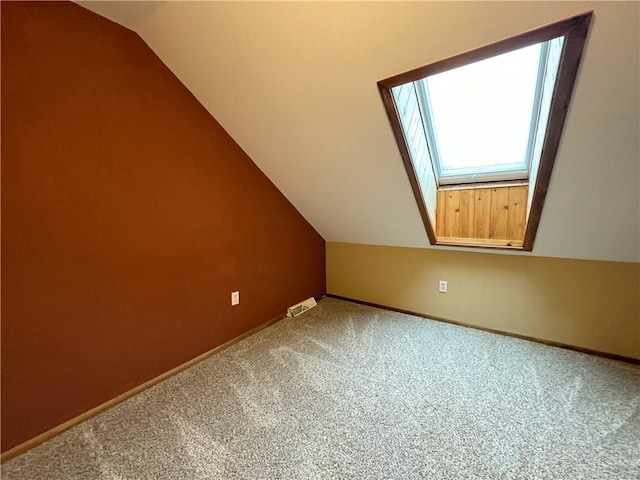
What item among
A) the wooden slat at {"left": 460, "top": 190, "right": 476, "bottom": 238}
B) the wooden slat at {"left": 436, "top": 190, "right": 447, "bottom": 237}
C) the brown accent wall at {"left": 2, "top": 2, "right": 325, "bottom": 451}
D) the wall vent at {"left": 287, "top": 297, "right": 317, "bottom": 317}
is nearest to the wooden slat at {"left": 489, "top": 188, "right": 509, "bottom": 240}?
the wooden slat at {"left": 460, "top": 190, "right": 476, "bottom": 238}

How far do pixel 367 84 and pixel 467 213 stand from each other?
4.64 feet

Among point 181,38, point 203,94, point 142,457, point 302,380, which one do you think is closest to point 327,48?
point 181,38

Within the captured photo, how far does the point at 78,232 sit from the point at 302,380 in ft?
4.77

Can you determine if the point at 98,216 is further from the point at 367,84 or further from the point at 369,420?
the point at 369,420

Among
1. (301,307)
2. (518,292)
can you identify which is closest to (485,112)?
(518,292)

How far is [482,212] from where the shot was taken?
2209mm

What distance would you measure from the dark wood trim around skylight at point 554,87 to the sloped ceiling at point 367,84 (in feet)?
0.10

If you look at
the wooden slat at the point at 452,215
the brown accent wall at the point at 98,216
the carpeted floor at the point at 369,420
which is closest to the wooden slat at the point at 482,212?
the wooden slat at the point at 452,215

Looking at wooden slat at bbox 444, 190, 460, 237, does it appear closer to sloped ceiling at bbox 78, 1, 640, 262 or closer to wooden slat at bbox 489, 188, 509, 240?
wooden slat at bbox 489, 188, 509, 240

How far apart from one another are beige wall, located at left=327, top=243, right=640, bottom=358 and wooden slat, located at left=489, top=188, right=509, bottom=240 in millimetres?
250

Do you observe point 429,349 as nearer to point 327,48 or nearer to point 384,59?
point 384,59

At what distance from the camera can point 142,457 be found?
1195mm

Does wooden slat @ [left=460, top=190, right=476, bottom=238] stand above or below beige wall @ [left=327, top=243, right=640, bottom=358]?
above

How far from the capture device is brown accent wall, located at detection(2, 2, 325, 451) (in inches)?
46.7
